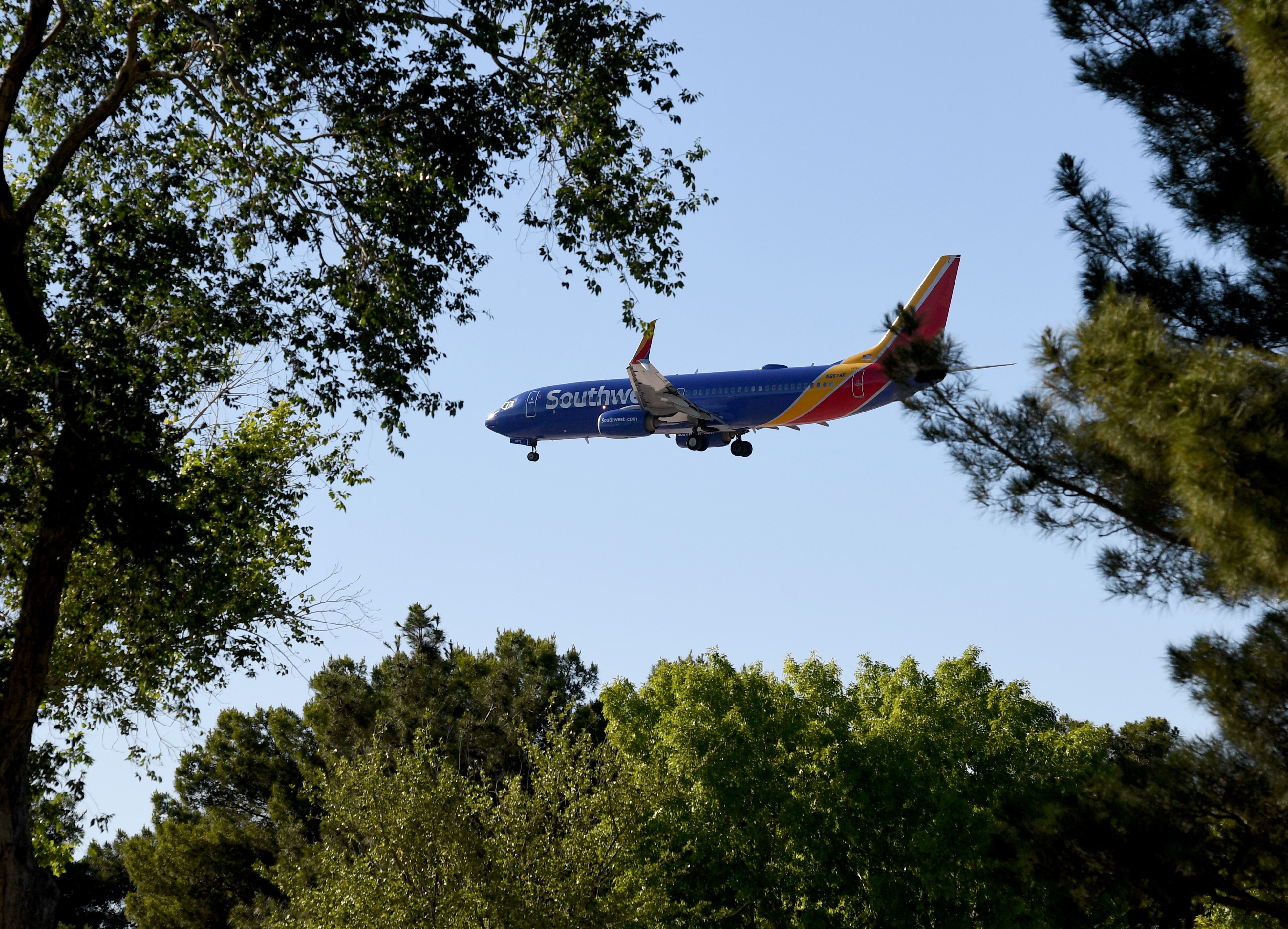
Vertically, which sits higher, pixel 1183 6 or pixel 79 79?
pixel 79 79

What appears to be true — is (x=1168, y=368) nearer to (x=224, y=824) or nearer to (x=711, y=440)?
(x=711, y=440)

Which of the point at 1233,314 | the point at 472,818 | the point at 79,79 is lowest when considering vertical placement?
the point at 472,818

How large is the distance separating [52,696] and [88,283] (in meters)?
8.75

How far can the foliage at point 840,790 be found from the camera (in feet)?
103

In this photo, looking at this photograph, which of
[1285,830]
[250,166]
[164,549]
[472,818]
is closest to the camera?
[1285,830]

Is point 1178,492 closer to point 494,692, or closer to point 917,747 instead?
point 917,747

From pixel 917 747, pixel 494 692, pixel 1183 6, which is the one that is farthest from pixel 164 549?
pixel 494 692

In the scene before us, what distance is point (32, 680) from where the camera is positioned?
12.7 metres

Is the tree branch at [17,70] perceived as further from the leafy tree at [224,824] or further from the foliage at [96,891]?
the foliage at [96,891]

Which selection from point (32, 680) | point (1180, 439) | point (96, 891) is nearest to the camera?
point (1180, 439)

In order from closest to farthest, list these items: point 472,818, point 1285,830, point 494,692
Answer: point 1285,830, point 472,818, point 494,692

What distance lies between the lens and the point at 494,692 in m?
51.9

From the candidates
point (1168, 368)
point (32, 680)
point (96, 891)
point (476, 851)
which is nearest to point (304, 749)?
point (96, 891)

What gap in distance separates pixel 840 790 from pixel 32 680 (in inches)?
942
